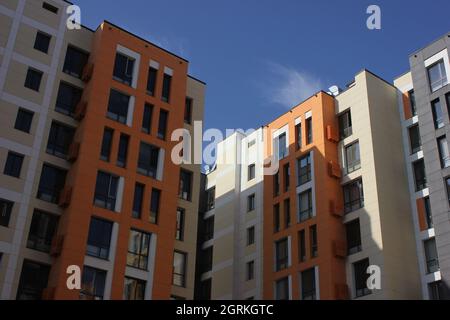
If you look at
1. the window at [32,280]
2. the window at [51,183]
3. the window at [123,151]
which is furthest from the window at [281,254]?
the window at [32,280]

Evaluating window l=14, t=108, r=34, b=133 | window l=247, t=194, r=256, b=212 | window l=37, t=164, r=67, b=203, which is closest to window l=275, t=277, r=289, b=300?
window l=247, t=194, r=256, b=212

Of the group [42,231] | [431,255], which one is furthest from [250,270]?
[42,231]

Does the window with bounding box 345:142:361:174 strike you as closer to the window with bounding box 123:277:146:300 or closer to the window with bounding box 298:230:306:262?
the window with bounding box 298:230:306:262

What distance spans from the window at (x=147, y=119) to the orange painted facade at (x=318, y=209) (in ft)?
51.0

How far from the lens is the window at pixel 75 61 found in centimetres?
5216

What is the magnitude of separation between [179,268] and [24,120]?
1567 centimetres

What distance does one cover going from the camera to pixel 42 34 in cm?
5122

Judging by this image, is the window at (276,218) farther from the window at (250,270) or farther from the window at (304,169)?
the window at (250,270)

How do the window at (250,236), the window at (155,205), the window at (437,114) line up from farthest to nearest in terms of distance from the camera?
1. the window at (250,236)
2. the window at (437,114)
3. the window at (155,205)

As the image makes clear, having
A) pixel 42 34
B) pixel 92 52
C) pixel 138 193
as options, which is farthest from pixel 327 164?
pixel 42 34

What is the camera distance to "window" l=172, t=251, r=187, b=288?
50.1m

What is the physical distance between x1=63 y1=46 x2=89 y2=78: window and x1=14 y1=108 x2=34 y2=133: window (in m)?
5.42

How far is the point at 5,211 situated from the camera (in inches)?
1741
